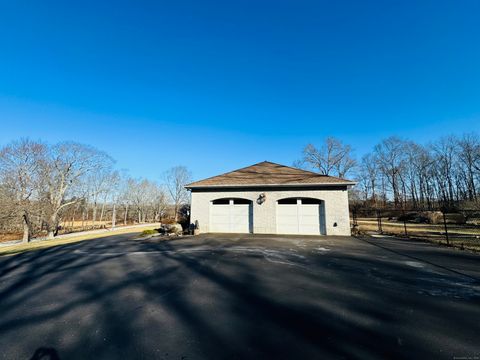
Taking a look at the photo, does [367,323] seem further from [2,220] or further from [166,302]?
[2,220]

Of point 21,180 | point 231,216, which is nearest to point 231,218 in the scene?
point 231,216

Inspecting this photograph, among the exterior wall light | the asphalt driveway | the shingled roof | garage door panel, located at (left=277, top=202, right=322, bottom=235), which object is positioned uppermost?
the shingled roof

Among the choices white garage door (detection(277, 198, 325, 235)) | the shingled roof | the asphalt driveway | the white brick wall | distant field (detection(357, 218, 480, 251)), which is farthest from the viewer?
the shingled roof

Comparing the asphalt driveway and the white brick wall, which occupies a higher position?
the white brick wall

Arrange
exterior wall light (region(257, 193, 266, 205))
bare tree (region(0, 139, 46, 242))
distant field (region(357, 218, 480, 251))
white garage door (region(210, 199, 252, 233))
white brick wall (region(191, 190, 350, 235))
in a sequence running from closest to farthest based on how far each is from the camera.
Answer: distant field (region(357, 218, 480, 251)) → white brick wall (region(191, 190, 350, 235)) → exterior wall light (region(257, 193, 266, 205)) → white garage door (region(210, 199, 252, 233)) → bare tree (region(0, 139, 46, 242))

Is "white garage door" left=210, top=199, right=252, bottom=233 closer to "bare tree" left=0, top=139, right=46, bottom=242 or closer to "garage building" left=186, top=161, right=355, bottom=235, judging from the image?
"garage building" left=186, top=161, right=355, bottom=235

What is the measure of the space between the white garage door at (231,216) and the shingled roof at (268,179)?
1.30 meters

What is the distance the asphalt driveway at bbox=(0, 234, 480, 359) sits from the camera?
2.61m

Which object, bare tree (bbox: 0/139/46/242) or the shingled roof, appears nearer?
the shingled roof

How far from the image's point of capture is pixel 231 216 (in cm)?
1402

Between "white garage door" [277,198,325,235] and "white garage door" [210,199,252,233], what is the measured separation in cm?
205

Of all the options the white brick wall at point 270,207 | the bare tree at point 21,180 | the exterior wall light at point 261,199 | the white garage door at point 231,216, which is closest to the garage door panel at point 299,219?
the white brick wall at point 270,207

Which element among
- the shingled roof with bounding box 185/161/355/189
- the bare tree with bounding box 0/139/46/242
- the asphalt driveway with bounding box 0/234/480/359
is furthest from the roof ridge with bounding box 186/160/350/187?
the bare tree with bounding box 0/139/46/242

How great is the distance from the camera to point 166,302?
12.9 ft
